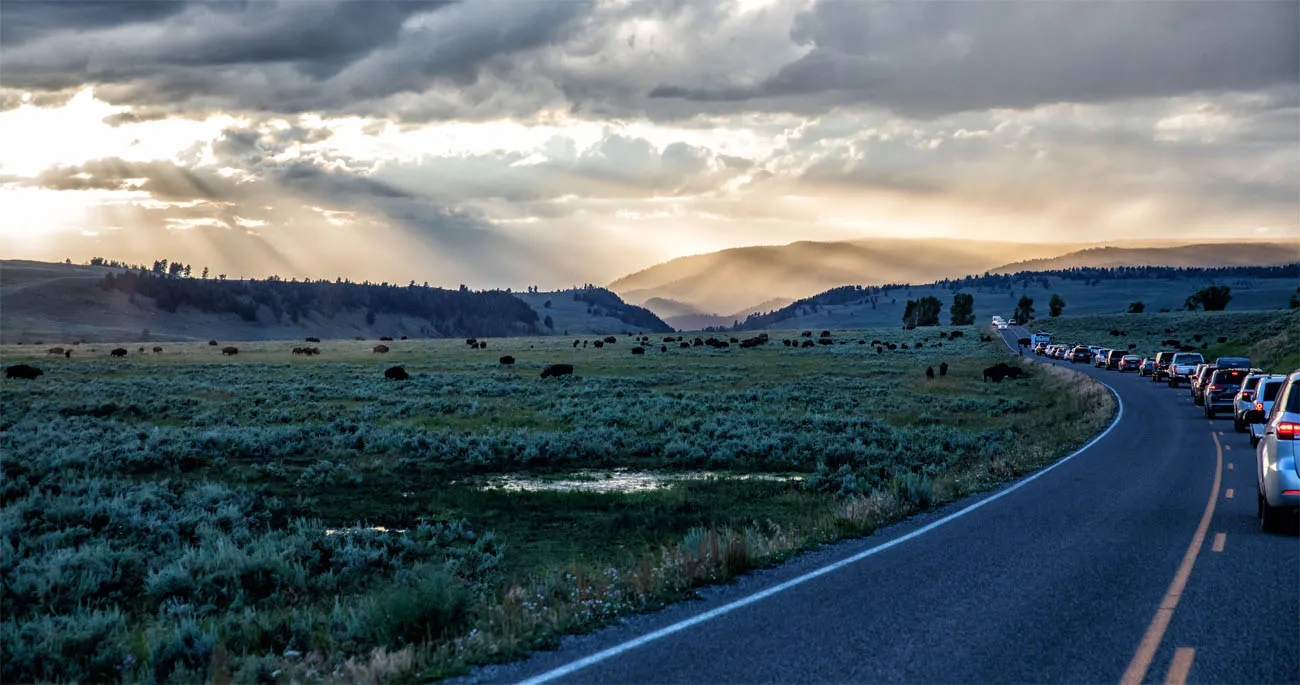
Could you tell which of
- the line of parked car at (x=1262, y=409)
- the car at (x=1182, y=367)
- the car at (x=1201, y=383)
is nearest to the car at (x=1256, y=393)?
the line of parked car at (x=1262, y=409)

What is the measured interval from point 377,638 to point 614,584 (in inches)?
97.7

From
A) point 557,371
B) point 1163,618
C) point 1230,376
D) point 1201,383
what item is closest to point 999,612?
point 1163,618

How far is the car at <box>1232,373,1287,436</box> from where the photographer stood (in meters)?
28.0

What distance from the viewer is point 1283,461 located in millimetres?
12727

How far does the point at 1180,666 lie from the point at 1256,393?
980 inches

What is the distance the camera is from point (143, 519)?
1608 centimetres

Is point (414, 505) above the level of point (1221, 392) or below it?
below

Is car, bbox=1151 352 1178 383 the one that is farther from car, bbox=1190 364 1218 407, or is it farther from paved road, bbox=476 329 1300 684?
paved road, bbox=476 329 1300 684

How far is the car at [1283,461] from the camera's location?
1262 centimetres

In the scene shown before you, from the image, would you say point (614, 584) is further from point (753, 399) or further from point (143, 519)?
point (753, 399)

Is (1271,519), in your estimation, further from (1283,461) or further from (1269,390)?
(1269,390)

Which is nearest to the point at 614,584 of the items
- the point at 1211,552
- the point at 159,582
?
the point at 159,582

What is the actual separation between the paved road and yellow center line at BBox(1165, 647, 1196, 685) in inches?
0.8

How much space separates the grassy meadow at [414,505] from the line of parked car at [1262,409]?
3837mm
